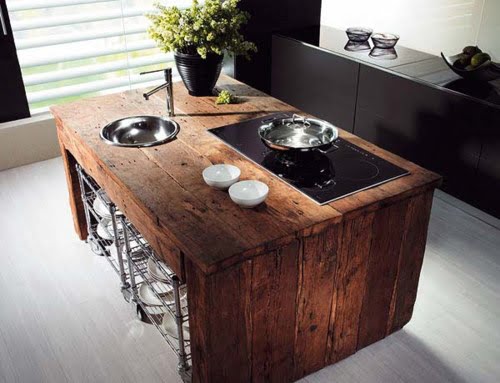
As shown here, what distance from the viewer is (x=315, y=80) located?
12.4 ft

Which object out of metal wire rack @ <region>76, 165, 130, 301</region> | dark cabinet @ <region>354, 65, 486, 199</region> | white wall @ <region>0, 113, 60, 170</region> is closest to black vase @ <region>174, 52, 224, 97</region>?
metal wire rack @ <region>76, 165, 130, 301</region>

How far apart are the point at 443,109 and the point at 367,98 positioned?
551mm

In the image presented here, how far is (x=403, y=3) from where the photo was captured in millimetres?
3828

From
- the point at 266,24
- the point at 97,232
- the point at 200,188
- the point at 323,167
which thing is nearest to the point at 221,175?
the point at 200,188

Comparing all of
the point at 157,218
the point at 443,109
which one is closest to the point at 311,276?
the point at 157,218

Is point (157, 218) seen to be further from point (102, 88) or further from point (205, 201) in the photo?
point (102, 88)

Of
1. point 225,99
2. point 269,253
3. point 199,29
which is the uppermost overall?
point 199,29

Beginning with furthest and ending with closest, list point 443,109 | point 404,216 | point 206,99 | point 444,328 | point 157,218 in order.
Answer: point 443,109 < point 206,99 < point 444,328 < point 404,216 < point 157,218

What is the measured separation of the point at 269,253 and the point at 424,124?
1.71 m

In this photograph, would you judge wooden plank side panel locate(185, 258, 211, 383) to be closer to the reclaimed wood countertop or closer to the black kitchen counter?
the reclaimed wood countertop

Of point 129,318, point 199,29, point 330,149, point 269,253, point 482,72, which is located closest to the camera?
point 269,253

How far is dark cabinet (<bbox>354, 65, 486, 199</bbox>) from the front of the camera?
9.62 ft

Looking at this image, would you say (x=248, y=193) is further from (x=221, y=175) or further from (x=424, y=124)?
(x=424, y=124)

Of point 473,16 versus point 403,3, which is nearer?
point 473,16
